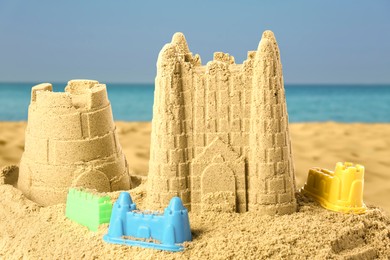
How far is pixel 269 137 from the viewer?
14.1 ft

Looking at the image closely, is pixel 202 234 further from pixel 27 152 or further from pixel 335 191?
pixel 27 152

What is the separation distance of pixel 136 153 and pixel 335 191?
4.49m

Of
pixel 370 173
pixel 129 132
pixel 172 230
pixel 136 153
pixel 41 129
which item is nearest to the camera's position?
Answer: pixel 172 230

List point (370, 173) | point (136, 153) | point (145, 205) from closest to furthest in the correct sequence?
point (145, 205) → point (370, 173) → point (136, 153)

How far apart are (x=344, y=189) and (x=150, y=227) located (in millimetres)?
1648

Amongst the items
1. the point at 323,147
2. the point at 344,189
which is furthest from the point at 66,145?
the point at 323,147

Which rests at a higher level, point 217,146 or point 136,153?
point 217,146

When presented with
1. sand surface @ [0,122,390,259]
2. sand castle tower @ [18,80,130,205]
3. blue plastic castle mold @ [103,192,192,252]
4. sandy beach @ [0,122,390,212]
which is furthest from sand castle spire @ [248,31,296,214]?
sandy beach @ [0,122,390,212]

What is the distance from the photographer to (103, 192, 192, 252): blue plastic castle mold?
12.8ft

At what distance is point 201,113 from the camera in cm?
436

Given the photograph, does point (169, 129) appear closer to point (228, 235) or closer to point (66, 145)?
point (228, 235)

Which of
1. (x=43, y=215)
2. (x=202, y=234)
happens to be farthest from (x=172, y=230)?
(x=43, y=215)

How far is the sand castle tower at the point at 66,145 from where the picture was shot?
199 inches

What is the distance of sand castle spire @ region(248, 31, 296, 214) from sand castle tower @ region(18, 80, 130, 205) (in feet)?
5.04
